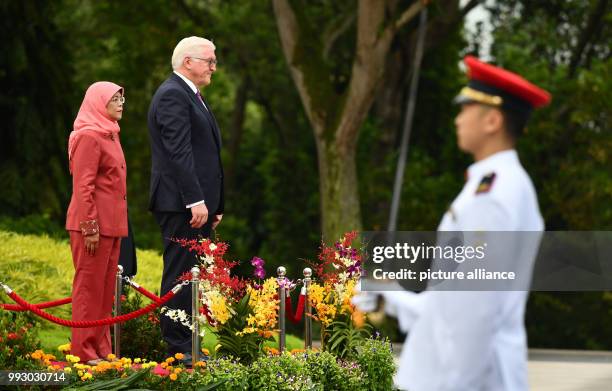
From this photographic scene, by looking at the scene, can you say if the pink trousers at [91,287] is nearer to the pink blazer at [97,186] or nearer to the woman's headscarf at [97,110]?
the pink blazer at [97,186]

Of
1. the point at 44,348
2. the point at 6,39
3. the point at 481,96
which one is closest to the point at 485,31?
the point at 6,39

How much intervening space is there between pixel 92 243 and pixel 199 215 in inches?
29.5

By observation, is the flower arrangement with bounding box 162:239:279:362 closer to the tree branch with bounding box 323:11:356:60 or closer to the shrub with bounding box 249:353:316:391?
the shrub with bounding box 249:353:316:391

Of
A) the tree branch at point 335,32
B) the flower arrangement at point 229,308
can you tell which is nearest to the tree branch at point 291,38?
the tree branch at point 335,32

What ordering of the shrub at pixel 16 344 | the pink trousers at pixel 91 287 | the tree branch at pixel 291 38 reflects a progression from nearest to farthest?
the shrub at pixel 16 344 → the pink trousers at pixel 91 287 → the tree branch at pixel 291 38

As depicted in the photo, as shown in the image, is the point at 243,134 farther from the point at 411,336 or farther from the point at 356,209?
the point at 411,336

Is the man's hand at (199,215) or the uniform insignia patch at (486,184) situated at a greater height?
the uniform insignia patch at (486,184)

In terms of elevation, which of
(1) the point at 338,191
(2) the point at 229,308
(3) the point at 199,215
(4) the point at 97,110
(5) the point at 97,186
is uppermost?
(4) the point at 97,110

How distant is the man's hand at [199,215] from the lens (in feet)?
27.5

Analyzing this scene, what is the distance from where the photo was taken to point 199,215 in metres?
8.38

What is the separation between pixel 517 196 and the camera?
3.98m

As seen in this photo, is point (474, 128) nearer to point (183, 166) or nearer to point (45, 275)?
point (183, 166)

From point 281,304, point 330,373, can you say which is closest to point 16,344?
point 281,304

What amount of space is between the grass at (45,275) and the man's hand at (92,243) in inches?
62.6
